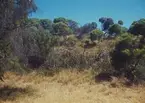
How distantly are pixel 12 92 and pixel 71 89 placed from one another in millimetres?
2595

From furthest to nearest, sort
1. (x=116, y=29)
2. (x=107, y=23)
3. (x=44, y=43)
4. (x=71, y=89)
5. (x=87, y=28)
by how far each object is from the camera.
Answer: (x=87, y=28)
(x=107, y=23)
(x=116, y=29)
(x=44, y=43)
(x=71, y=89)

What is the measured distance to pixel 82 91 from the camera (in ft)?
40.1

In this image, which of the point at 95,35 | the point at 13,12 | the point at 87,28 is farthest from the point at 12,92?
the point at 87,28

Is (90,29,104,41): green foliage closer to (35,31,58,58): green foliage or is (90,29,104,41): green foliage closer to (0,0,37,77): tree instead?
(35,31,58,58): green foliage

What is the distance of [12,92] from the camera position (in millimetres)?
11656

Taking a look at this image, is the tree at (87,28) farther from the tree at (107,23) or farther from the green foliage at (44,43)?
the green foliage at (44,43)

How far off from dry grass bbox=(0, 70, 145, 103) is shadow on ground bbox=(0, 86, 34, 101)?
0.25 metres

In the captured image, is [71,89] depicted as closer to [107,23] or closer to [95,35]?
[95,35]

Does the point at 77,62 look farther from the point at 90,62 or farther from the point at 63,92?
the point at 63,92

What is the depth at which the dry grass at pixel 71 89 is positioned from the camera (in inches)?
421

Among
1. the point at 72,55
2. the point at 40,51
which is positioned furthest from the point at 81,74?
the point at 40,51

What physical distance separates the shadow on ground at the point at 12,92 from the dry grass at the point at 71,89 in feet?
0.81

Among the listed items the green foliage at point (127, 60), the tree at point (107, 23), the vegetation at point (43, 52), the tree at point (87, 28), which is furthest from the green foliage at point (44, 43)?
→ the tree at point (87, 28)

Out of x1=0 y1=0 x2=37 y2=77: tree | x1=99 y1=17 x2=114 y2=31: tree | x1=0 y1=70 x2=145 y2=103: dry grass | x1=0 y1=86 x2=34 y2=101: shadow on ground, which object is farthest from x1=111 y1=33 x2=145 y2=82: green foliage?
x1=99 y1=17 x2=114 y2=31: tree
